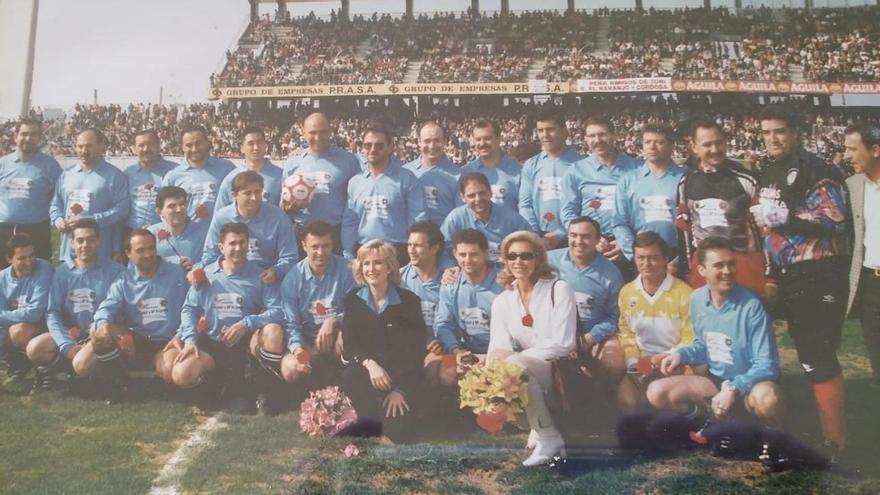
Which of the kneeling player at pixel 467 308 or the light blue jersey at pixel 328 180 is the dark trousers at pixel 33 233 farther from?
the kneeling player at pixel 467 308

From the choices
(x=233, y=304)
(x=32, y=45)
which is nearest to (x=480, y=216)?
(x=233, y=304)

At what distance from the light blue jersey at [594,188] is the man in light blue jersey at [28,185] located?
293cm

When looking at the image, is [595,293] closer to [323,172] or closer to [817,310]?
[817,310]

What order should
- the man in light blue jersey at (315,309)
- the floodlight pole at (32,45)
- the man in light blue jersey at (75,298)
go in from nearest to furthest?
1. the man in light blue jersey at (315,309)
2. the man in light blue jersey at (75,298)
3. the floodlight pole at (32,45)

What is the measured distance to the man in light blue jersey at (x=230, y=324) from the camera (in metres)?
3.20

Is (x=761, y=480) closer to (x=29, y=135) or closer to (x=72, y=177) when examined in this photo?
(x=72, y=177)

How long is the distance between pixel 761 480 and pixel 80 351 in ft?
11.6

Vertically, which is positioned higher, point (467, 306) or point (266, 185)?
point (266, 185)

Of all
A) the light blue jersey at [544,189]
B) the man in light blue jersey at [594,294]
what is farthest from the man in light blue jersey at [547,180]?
the man in light blue jersey at [594,294]

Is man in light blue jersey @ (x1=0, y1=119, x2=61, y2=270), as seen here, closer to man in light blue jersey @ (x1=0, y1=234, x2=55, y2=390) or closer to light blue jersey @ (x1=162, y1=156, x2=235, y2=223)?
man in light blue jersey @ (x1=0, y1=234, x2=55, y2=390)

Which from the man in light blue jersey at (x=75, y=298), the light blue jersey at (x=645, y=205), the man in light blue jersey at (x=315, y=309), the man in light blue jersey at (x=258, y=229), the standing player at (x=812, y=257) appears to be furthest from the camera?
the man in light blue jersey at (x=75, y=298)

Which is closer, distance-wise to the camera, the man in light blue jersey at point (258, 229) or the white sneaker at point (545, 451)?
the white sneaker at point (545, 451)

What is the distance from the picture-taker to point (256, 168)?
133 inches

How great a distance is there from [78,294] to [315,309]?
1.41 m
